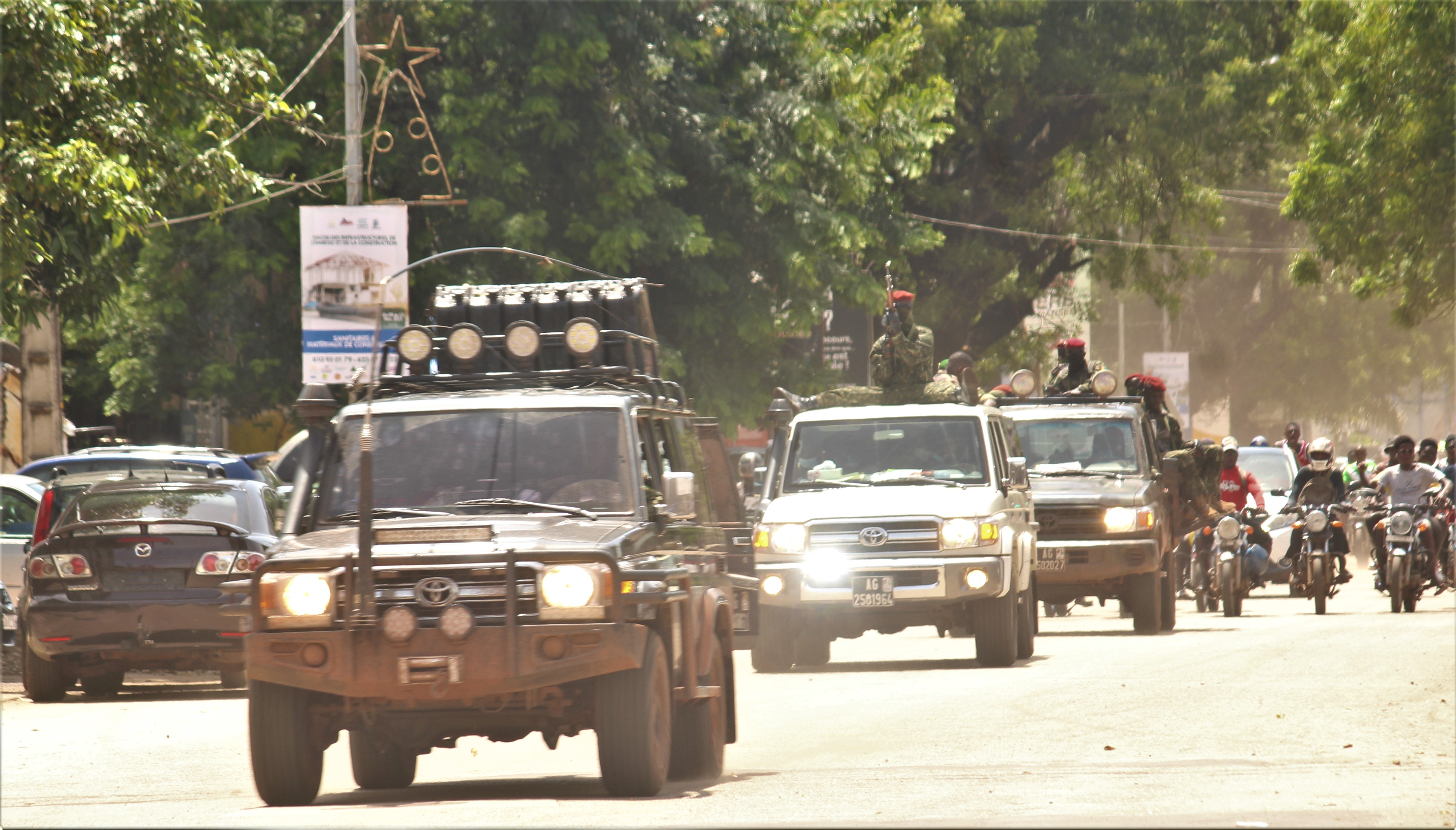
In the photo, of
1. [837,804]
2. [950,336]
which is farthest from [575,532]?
[950,336]

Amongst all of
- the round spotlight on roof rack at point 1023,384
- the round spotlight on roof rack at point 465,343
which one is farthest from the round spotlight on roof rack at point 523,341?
the round spotlight on roof rack at point 1023,384

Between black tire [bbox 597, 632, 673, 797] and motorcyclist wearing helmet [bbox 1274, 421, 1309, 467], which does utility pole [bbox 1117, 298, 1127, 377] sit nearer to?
motorcyclist wearing helmet [bbox 1274, 421, 1309, 467]

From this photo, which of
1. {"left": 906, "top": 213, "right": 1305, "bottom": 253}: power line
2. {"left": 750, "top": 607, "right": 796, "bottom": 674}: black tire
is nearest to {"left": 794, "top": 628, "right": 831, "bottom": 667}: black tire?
{"left": 750, "top": 607, "right": 796, "bottom": 674}: black tire

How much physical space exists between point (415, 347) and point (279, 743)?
2.59 meters

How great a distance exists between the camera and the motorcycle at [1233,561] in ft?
71.3

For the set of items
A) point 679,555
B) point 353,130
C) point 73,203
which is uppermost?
point 353,130

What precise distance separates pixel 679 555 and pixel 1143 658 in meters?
7.81

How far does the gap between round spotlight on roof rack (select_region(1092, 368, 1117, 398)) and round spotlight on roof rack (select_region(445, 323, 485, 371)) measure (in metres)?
10.8

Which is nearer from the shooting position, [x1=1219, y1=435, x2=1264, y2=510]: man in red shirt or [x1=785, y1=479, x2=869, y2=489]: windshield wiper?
[x1=785, y1=479, x2=869, y2=489]: windshield wiper

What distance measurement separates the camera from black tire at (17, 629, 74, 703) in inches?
577

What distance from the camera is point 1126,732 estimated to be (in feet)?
37.0

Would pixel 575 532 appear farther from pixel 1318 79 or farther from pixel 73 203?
pixel 1318 79

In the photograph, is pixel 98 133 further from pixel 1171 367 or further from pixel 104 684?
pixel 1171 367

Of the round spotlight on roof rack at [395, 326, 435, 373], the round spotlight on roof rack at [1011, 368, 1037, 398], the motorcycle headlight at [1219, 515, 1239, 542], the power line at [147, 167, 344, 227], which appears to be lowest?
the motorcycle headlight at [1219, 515, 1239, 542]
